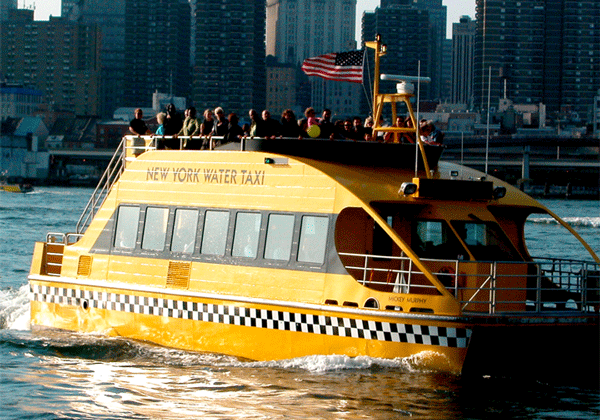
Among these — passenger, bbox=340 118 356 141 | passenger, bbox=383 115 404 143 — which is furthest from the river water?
passenger, bbox=383 115 404 143

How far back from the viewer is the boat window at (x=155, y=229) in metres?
15.9

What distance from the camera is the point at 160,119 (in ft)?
56.6

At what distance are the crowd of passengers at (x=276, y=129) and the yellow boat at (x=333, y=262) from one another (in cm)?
39

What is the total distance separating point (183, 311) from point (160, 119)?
11.1 ft

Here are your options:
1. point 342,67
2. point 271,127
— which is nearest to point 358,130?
point 342,67

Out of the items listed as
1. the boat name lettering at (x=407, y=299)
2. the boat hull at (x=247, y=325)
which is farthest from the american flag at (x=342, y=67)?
the boat name lettering at (x=407, y=299)

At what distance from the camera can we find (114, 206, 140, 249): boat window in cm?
1630

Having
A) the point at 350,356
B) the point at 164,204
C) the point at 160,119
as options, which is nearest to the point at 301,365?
the point at 350,356

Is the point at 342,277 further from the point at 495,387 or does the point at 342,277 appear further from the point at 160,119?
the point at 160,119

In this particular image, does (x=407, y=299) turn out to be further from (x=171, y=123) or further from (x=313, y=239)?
(x=171, y=123)

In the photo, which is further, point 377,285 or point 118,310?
point 118,310

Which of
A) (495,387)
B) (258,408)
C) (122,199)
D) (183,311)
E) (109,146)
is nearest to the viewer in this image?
(258,408)

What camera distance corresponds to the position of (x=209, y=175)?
50.7 feet

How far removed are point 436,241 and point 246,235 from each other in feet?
7.99
